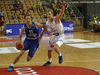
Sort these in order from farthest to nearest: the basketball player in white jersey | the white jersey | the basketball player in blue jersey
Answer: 1. the white jersey
2. the basketball player in white jersey
3. the basketball player in blue jersey

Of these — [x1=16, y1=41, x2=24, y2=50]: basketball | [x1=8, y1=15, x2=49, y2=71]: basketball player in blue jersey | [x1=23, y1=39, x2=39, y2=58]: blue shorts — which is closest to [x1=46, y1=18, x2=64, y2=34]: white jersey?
[x1=8, y1=15, x2=49, y2=71]: basketball player in blue jersey

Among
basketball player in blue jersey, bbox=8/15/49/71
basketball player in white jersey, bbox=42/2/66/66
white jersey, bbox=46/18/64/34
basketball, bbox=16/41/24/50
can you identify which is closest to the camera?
basketball, bbox=16/41/24/50

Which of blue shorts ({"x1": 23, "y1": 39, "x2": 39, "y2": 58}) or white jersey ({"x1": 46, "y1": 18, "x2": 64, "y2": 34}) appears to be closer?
blue shorts ({"x1": 23, "y1": 39, "x2": 39, "y2": 58})

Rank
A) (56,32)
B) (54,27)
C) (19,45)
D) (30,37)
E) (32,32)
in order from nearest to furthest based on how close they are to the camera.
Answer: (19,45)
(32,32)
(30,37)
(54,27)
(56,32)

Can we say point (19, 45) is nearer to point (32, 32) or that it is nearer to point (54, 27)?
point (32, 32)

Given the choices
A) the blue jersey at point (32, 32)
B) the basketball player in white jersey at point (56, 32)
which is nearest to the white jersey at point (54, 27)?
the basketball player in white jersey at point (56, 32)

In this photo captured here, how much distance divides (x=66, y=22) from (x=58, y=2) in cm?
495

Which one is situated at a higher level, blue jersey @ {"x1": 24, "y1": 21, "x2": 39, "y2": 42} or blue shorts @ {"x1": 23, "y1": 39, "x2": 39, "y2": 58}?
blue jersey @ {"x1": 24, "y1": 21, "x2": 39, "y2": 42}

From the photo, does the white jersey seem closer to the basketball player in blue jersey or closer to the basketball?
the basketball player in blue jersey

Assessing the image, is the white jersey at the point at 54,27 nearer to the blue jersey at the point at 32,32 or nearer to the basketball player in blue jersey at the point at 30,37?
the basketball player in blue jersey at the point at 30,37

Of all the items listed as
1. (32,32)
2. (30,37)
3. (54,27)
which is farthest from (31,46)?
(54,27)

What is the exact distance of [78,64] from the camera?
24.2 feet

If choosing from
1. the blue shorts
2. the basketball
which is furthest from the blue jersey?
the basketball

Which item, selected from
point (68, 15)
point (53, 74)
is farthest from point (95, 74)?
point (68, 15)
